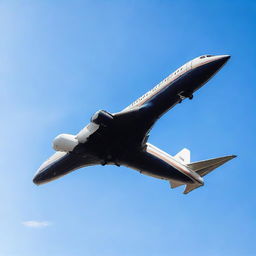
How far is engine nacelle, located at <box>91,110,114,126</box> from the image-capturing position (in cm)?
4677

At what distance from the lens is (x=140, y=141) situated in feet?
168

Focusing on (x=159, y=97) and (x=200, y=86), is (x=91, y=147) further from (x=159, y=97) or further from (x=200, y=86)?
(x=200, y=86)

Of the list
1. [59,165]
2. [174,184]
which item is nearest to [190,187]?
[174,184]

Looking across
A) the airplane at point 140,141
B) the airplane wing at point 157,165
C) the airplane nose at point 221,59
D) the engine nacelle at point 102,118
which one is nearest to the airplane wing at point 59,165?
the airplane at point 140,141

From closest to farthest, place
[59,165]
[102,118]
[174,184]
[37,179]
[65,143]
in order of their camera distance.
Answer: [102,118]
[65,143]
[59,165]
[174,184]
[37,179]

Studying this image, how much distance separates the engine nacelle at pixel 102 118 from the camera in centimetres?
4677

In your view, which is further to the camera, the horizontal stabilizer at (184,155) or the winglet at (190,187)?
the horizontal stabilizer at (184,155)

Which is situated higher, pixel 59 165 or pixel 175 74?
pixel 175 74

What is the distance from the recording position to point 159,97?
155 ft

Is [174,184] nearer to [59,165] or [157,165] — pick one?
[157,165]

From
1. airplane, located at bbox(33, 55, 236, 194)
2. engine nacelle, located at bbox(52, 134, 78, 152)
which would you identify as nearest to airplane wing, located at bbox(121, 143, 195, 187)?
airplane, located at bbox(33, 55, 236, 194)

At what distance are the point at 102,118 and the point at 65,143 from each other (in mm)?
7021

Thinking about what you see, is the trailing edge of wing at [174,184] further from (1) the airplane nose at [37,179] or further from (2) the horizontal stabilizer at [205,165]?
(1) the airplane nose at [37,179]

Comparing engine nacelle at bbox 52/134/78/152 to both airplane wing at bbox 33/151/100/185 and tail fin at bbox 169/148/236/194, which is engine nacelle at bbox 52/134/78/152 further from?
tail fin at bbox 169/148/236/194
